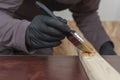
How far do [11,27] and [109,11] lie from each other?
118 centimetres

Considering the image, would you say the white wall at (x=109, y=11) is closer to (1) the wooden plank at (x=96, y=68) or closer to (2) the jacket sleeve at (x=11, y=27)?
(2) the jacket sleeve at (x=11, y=27)

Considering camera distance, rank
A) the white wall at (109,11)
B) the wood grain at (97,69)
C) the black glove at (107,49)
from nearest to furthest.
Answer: the wood grain at (97,69)
the black glove at (107,49)
the white wall at (109,11)

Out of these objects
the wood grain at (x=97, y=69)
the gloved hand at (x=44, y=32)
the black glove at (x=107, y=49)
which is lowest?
the wood grain at (x=97, y=69)

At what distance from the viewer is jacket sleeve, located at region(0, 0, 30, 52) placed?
747 millimetres

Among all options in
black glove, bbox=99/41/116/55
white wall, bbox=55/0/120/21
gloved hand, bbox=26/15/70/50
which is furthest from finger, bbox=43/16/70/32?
white wall, bbox=55/0/120/21

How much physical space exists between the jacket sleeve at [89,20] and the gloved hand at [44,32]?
1.06 ft

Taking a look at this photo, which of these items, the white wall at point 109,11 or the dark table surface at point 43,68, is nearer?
the dark table surface at point 43,68

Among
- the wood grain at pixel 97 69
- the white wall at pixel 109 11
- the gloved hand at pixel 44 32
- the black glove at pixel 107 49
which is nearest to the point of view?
the wood grain at pixel 97 69

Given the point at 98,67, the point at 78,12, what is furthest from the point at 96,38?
the point at 98,67

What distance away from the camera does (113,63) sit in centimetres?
71

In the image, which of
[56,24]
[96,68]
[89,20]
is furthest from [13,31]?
[89,20]

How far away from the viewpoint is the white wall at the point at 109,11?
1830 mm

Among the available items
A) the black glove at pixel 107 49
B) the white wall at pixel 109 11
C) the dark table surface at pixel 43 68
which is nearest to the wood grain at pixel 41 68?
the dark table surface at pixel 43 68

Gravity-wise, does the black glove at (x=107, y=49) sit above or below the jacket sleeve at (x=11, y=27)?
below
